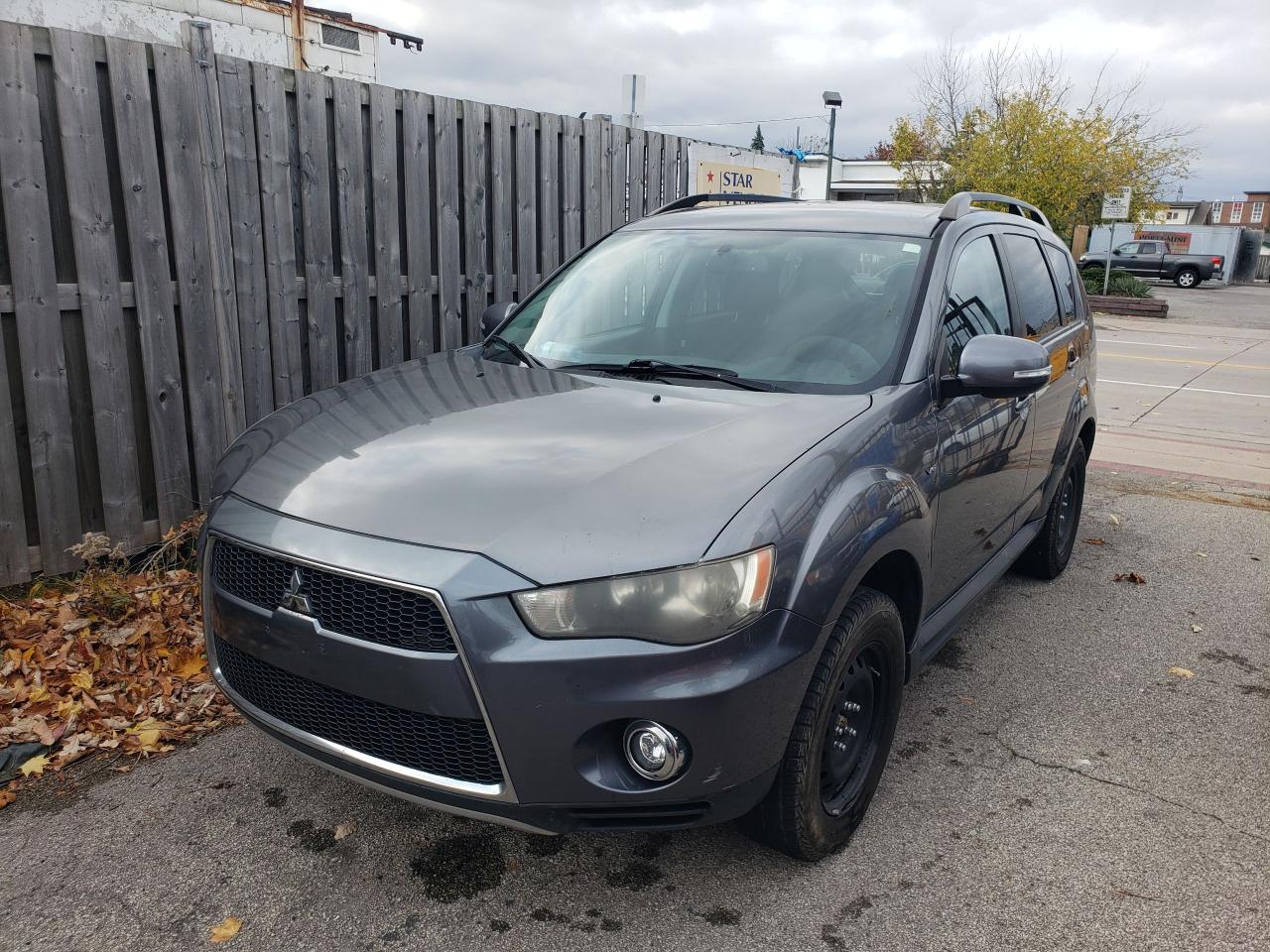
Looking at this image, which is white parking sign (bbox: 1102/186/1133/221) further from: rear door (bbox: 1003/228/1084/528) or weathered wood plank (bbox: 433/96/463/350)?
weathered wood plank (bbox: 433/96/463/350)

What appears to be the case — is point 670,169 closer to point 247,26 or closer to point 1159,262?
point 247,26

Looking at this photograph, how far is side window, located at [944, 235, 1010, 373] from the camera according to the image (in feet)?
11.1

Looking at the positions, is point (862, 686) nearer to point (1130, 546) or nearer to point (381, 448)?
point (381, 448)

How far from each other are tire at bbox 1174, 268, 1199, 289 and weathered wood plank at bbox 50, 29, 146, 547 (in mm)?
41778

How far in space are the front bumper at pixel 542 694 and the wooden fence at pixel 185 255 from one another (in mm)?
2525

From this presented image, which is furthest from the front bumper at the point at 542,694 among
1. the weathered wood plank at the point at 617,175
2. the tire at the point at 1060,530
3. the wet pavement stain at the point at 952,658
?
the weathered wood plank at the point at 617,175

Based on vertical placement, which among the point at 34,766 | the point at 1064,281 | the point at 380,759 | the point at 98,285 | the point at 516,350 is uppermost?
the point at 1064,281

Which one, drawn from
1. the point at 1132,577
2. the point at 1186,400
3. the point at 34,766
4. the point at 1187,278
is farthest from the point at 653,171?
the point at 1187,278

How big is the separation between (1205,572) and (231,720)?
4.88 meters

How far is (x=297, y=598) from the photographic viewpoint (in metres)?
2.37

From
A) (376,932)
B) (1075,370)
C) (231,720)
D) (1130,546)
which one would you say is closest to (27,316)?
(231,720)

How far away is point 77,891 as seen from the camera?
2.64 m

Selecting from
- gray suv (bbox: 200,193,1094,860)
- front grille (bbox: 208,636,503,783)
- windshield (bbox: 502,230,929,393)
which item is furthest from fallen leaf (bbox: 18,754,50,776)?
windshield (bbox: 502,230,929,393)

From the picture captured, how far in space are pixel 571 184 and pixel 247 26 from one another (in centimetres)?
1047
